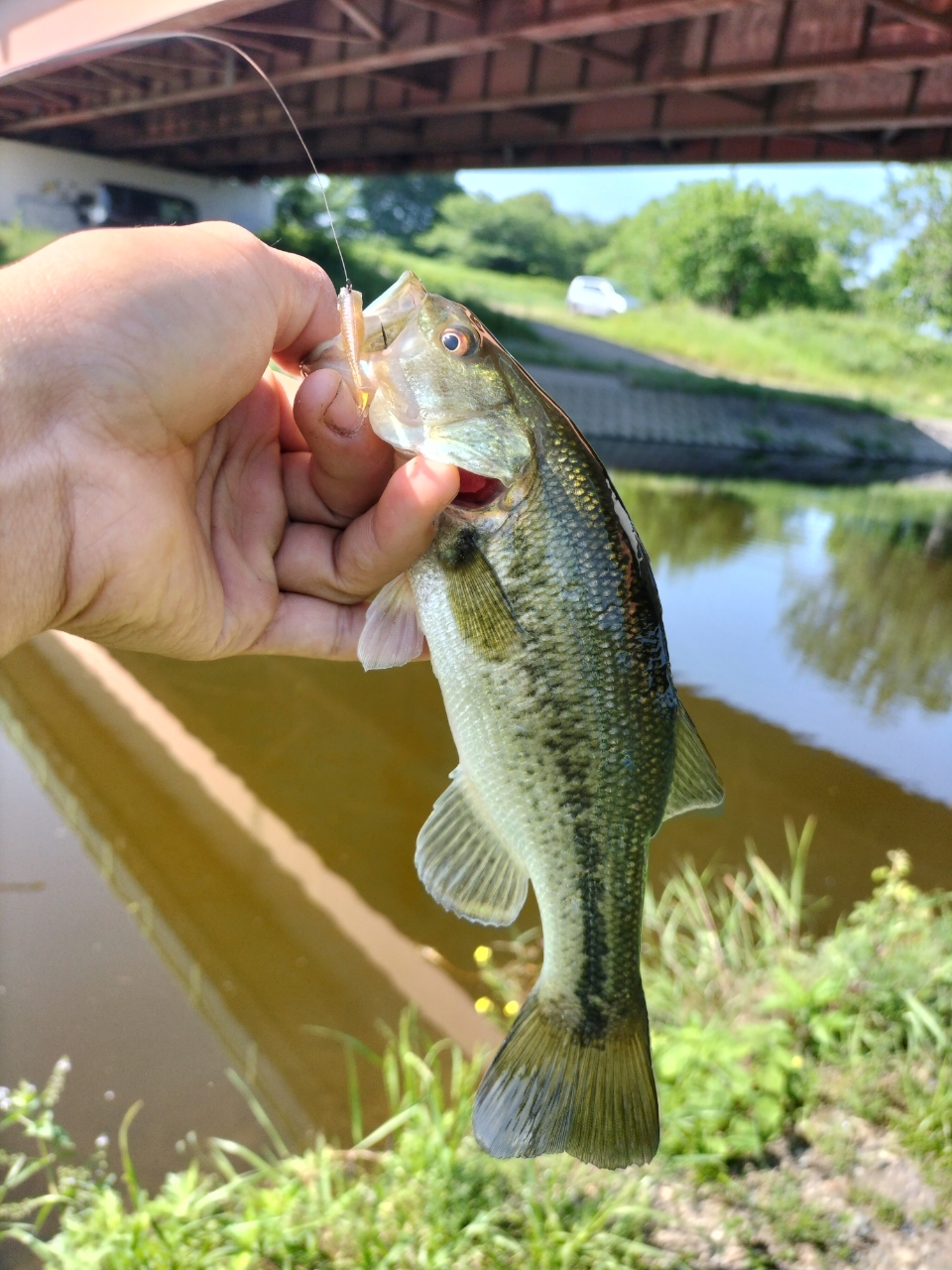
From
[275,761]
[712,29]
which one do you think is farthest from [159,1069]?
[712,29]

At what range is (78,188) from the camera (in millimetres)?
20641

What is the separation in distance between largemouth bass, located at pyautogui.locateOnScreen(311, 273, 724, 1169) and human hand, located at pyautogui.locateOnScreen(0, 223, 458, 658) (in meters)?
0.12

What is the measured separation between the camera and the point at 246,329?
6.68ft

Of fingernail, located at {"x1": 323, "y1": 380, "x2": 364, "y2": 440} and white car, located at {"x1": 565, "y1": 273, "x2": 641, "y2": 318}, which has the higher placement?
fingernail, located at {"x1": 323, "y1": 380, "x2": 364, "y2": 440}

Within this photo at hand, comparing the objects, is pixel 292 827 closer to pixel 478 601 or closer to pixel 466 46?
pixel 478 601

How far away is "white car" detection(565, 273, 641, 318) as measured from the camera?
146 ft

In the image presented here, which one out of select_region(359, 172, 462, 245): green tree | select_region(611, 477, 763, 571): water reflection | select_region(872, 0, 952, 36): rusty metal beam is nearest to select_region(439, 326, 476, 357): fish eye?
select_region(872, 0, 952, 36): rusty metal beam

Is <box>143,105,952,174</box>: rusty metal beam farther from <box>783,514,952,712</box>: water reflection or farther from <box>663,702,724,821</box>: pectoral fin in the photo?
<box>663,702,724,821</box>: pectoral fin

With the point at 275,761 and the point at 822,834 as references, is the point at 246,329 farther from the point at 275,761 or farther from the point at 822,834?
the point at 822,834

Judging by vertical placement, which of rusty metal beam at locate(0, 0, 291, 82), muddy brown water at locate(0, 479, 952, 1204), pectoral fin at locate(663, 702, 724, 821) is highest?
rusty metal beam at locate(0, 0, 291, 82)

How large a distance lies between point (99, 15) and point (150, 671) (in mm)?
5570

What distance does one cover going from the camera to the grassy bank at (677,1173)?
3199 mm

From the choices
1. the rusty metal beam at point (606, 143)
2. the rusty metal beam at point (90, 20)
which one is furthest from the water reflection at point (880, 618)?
the rusty metal beam at point (90, 20)

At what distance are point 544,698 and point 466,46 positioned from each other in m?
12.2
